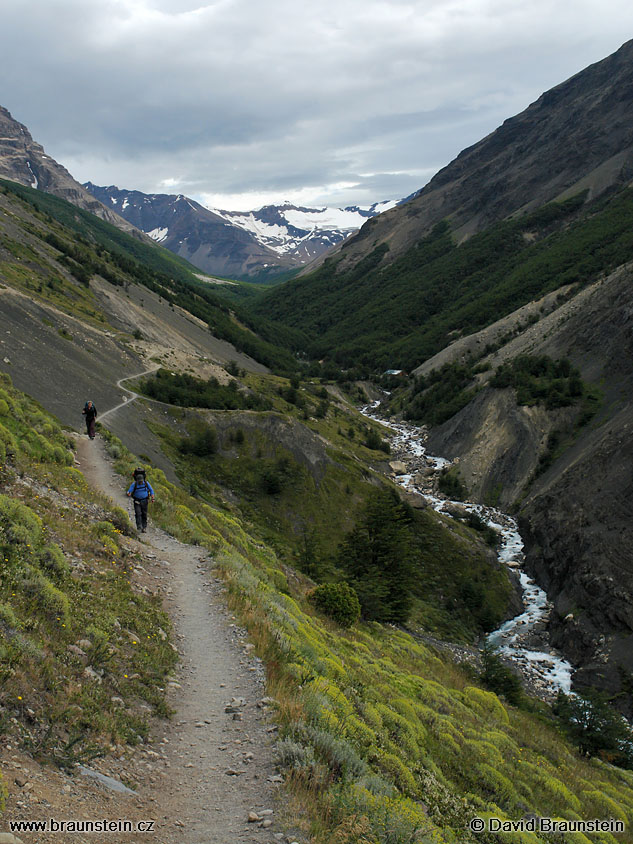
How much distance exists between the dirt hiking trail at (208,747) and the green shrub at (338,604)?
773cm

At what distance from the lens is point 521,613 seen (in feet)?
116

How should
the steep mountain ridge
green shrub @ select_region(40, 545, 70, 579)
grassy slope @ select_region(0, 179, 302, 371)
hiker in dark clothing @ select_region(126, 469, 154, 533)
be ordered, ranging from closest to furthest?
green shrub @ select_region(40, 545, 70, 579)
hiker in dark clothing @ select_region(126, 469, 154, 533)
grassy slope @ select_region(0, 179, 302, 371)
the steep mountain ridge

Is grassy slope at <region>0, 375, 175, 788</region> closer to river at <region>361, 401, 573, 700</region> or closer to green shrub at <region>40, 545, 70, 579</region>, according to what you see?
green shrub at <region>40, 545, 70, 579</region>

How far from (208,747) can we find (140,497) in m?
9.67

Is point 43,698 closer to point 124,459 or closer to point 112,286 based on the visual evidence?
point 124,459

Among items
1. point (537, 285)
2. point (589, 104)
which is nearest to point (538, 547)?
point (537, 285)

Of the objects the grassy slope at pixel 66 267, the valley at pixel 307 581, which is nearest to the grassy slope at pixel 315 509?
the valley at pixel 307 581

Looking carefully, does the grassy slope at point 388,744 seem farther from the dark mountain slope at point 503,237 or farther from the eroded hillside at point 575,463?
the dark mountain slope at point 503,237

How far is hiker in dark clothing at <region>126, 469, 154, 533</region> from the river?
79.2 feet

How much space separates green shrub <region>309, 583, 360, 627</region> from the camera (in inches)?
724

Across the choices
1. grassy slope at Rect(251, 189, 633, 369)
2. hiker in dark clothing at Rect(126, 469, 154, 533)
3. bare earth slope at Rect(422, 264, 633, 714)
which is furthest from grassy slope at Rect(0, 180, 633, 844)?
grassy slope at Rect(251, 189, 633, 369)

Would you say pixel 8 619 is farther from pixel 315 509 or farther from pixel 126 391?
pixel 126 391

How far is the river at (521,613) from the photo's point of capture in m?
28.6

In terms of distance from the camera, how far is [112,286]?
3319 inches
